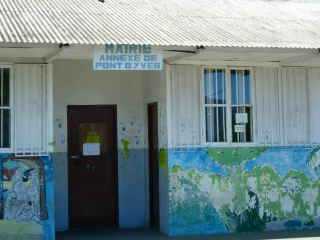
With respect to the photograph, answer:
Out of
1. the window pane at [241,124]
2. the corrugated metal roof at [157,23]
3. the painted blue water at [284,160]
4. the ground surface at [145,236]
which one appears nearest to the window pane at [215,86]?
the window pane at [241,124]

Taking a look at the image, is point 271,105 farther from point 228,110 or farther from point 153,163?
point 153,163

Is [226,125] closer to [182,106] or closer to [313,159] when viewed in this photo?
[182,106]

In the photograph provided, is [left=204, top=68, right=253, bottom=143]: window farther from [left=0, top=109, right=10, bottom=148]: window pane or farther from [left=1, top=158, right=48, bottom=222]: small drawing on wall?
[left=0, top=109, right=10, bottom=148]: window pane

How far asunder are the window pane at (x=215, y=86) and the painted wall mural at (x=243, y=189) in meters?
0.98

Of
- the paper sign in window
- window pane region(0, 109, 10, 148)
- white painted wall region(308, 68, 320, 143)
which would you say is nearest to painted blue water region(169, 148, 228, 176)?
the paper sign in window

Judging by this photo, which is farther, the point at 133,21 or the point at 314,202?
the point at 314,202

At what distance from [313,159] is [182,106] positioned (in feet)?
9.87

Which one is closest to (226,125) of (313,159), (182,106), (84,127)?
(182,106)

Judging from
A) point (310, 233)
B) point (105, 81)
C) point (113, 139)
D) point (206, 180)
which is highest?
point (105, 81)

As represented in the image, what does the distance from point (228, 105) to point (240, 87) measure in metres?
0.45

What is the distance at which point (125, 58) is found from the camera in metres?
10.6

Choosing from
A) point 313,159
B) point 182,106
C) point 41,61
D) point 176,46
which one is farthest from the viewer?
point 313,159

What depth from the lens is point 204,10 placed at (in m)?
13.5

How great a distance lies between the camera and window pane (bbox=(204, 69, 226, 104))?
40.9 ft
